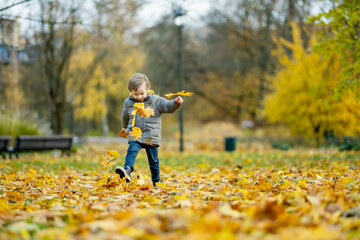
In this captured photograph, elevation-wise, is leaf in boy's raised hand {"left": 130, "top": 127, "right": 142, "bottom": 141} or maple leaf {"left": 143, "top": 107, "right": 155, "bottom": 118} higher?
maple leaf {"left": 143, "top": 107, "right": 155, "bottom": 118}

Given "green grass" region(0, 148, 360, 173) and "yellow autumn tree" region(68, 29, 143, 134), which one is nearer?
"green grass" region(0, 148, 360, 173)

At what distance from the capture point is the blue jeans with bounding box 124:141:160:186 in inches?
169

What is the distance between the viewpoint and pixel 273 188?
12.8 feet

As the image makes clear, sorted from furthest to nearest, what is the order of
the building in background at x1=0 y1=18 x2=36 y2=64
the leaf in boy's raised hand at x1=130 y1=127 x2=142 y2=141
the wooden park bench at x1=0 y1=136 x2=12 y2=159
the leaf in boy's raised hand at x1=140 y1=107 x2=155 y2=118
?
the building in background at x1=0 y1=18 x2=36 y2=64 < the wooden park bench at x1=0 y1=136 x2=12 y2=159 < the leaf in boy's raised hand at x1=130 y1=127 x2=142 y2=141 < the leaf in boy's raised hand at x1=140 y1=107 x2=155 y2=118

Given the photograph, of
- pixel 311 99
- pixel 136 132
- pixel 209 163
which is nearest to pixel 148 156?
pixel 136 132

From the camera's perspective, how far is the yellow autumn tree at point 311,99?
42.6ft

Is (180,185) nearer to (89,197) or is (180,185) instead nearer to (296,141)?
(89,197)

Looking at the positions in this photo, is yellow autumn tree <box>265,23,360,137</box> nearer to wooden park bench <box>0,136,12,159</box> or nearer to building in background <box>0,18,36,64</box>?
building in background <box>0,18,36,64</box>

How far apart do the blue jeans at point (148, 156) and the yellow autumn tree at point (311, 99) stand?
31.4 ft

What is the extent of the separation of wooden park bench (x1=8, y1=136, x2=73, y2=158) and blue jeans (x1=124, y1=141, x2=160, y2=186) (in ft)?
21.6

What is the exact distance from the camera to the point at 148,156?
4.51 metres

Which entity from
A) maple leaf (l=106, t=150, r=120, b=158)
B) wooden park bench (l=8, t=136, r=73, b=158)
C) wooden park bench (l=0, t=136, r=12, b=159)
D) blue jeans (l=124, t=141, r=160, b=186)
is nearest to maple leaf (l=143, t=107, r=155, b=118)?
blue jeans (l=124, t=141, r=160, b=186)

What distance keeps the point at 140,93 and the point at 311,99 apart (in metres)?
10.6

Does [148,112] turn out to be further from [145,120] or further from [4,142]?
[4,142]
